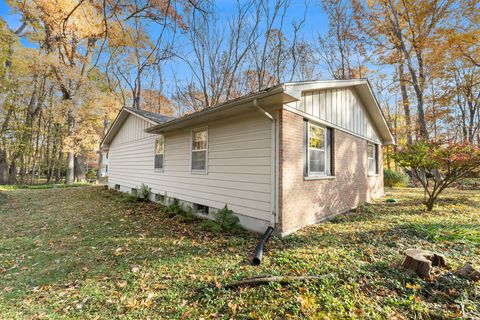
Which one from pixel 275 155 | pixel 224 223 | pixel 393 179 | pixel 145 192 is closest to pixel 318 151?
pixel 275 155

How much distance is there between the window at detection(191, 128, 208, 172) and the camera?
699cm

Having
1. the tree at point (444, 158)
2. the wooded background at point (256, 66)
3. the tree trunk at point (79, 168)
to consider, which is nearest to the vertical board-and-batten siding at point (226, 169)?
the tree at point (444, 158)

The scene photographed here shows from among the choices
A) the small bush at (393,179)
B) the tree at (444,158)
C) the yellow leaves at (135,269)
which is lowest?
the yellow leaves at (135,269)

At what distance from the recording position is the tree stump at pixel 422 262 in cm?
314

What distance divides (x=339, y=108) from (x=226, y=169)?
4.29 m

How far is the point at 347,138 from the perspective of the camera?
7.80 meters

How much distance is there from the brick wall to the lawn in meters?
0.47

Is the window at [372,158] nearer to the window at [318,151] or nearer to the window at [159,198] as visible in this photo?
the window at [318,151]

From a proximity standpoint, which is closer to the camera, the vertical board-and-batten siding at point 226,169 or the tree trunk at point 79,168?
the vertical board-and-batten siding at point 226,169

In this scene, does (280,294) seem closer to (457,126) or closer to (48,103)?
(48,103)

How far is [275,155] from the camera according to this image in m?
4.92

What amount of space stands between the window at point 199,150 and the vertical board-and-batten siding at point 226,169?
0.78ft

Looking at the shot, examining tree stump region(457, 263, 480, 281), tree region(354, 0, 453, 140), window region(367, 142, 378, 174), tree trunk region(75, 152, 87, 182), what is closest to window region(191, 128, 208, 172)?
tree stump region(457, 263, 480, 281)

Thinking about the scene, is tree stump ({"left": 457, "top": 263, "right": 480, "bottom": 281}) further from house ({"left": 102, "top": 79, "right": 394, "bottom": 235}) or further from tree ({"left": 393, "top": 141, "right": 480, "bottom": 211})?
tree ({"left": 393, "top": 141, "right": 480, "bottom": 211})
